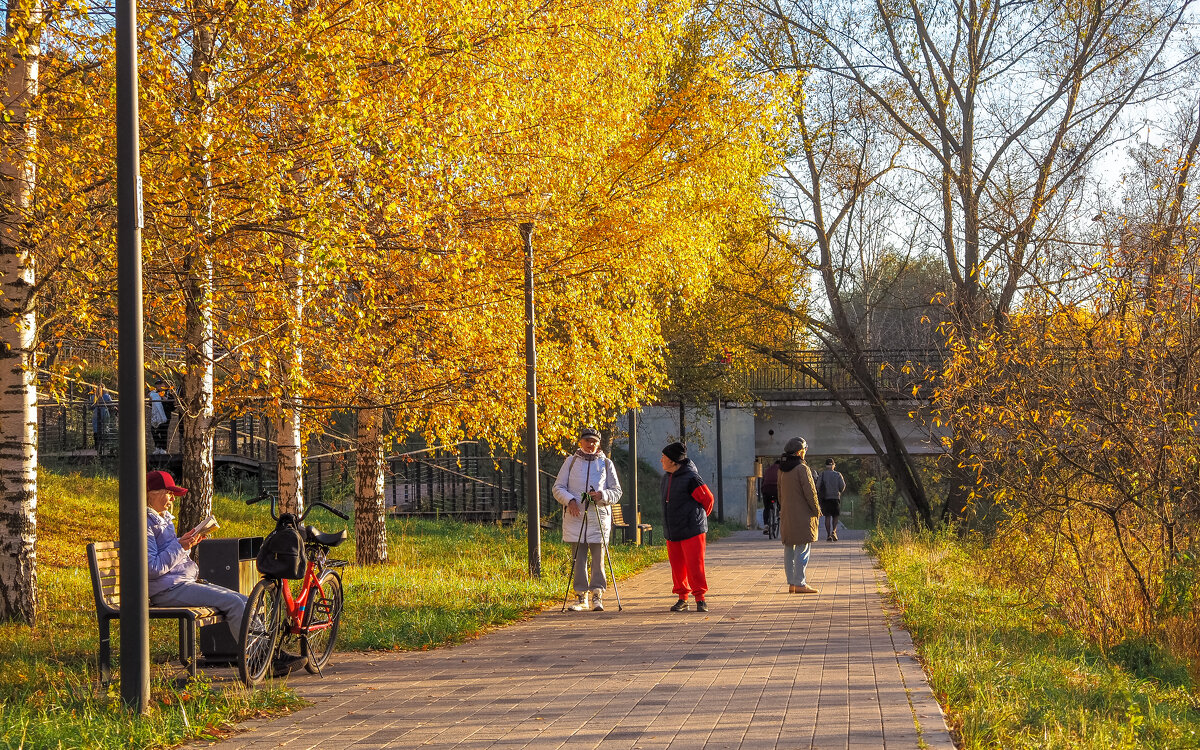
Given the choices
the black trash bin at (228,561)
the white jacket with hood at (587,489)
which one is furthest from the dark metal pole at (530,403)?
the black trash bin at (228,561)

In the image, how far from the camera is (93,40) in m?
8.98

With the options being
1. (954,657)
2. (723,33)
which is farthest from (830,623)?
(723,33)

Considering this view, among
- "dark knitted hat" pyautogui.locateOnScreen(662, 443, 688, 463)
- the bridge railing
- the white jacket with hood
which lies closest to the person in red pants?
"dark knitted hat" pyautogui.locateOnScreen(662, 443, 688, 463)

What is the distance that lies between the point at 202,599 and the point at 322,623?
3.12ft

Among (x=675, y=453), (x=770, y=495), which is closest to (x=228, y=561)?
(x=675, y=453)

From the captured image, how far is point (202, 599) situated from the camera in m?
7.59

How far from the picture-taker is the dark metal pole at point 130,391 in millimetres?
6293

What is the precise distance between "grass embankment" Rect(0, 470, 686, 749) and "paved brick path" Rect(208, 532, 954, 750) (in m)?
0.33

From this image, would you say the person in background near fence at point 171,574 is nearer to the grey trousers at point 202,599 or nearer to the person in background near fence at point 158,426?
the grey trousers at point 202,599

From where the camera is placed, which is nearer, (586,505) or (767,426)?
(586,505)

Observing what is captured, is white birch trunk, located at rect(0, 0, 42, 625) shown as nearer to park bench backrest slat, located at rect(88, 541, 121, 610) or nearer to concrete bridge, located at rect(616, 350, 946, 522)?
park bench backrest slat, located at rect(88, 541, 121, 610)

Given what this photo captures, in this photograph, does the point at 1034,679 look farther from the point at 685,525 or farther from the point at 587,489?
the point at 587,489

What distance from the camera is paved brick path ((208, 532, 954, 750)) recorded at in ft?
20.3

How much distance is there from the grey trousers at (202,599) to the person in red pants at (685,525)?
18.7 ft
